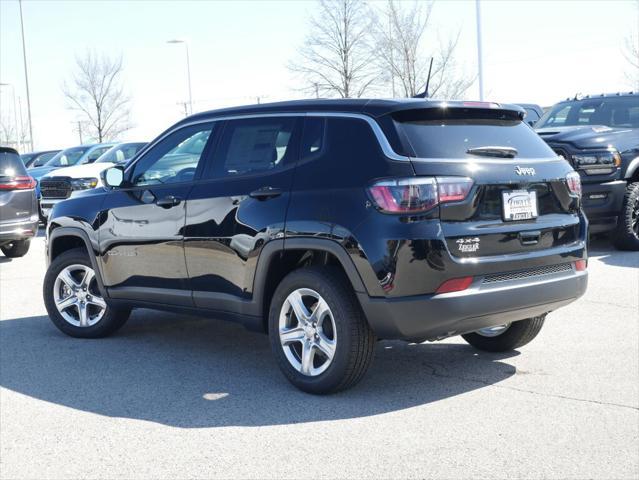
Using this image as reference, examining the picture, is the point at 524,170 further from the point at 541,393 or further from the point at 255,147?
the point at 255,147

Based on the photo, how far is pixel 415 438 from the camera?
14.9 feet

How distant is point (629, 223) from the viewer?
36.6ft

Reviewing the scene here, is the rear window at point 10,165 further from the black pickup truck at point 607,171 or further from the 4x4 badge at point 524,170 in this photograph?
the 4x4 badge at point 524,170

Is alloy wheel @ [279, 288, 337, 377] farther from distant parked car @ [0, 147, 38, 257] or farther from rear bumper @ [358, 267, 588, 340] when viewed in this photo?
distant parked car @ [0, 147, 38, 257]

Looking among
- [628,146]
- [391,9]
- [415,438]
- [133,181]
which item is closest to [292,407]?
[415,438]

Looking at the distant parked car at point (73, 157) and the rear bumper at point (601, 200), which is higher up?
the distant parked car at point (73, 157)

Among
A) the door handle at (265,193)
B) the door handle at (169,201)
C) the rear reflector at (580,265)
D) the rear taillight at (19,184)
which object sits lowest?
the rear reflector at (580,265)

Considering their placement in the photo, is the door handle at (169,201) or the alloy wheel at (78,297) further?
the alloy wheel at (78,297)

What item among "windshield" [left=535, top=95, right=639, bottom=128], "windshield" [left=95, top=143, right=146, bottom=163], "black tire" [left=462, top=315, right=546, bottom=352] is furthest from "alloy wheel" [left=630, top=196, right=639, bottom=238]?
"windshield" [left=95, top=143, right=146, bottom=163]

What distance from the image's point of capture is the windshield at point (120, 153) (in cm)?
1827

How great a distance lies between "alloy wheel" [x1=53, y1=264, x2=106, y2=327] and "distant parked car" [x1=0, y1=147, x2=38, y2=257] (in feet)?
16.9

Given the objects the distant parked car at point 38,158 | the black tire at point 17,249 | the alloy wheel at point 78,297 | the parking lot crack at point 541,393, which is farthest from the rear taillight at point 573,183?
the distant parked car at point 38,158

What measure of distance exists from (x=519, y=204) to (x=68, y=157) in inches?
709

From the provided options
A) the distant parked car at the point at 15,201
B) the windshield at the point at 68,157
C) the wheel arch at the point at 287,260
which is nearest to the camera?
the wheel arch at the point at 287,260
